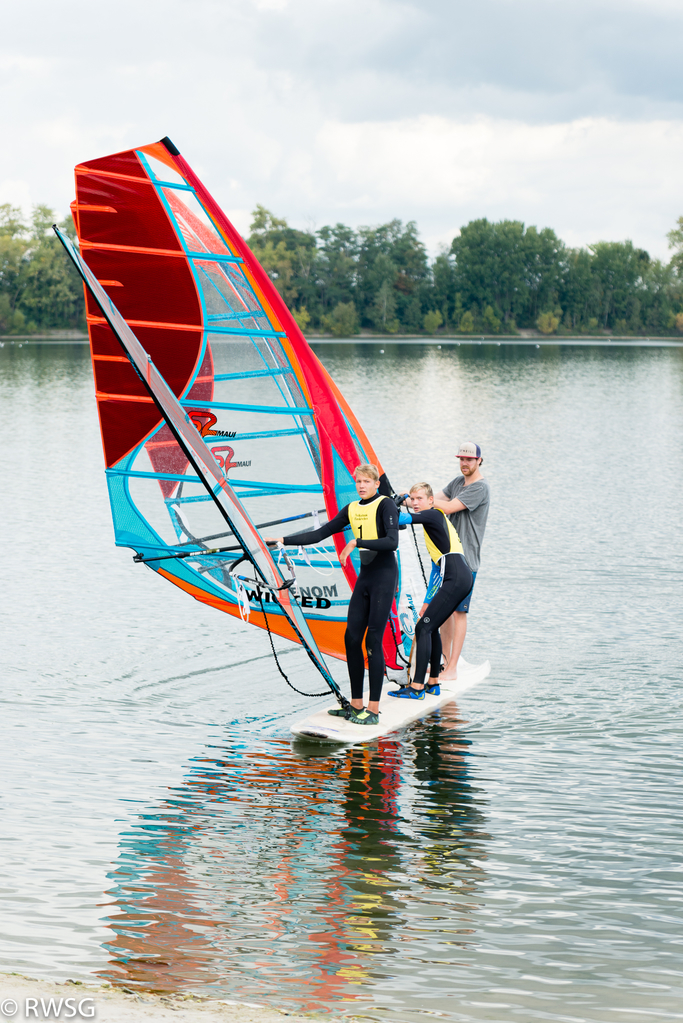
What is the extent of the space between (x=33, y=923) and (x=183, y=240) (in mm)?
4225

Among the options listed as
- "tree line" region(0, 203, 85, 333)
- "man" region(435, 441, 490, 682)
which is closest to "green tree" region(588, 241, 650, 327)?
"tree line" region(0, 203, 85, 333)

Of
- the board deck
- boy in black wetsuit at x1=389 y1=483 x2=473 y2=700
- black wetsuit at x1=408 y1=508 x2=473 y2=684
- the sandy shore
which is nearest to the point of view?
the sandy shore

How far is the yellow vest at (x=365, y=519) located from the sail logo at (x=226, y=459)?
123cm

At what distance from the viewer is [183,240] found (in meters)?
7.02

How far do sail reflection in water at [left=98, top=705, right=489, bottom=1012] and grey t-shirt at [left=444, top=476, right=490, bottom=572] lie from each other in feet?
4.40

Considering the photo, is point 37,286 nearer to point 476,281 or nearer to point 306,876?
point 476,281

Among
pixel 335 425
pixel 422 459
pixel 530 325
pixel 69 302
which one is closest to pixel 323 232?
pixel 530 325

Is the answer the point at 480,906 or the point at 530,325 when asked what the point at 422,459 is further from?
the point at 530,325

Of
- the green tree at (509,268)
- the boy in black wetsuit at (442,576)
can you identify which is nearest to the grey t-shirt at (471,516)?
the boy in black wetsuit at (442,576)

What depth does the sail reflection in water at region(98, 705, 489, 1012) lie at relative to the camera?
4.43 m

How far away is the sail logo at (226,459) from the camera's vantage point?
25.4 feet

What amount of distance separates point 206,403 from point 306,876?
11.2 feet

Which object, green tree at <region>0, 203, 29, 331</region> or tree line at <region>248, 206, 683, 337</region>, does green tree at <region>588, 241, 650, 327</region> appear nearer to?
tree line at <region>248, 206, 683, 337</region>

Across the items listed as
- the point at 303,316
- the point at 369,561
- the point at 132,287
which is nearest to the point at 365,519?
the point at 369,561
